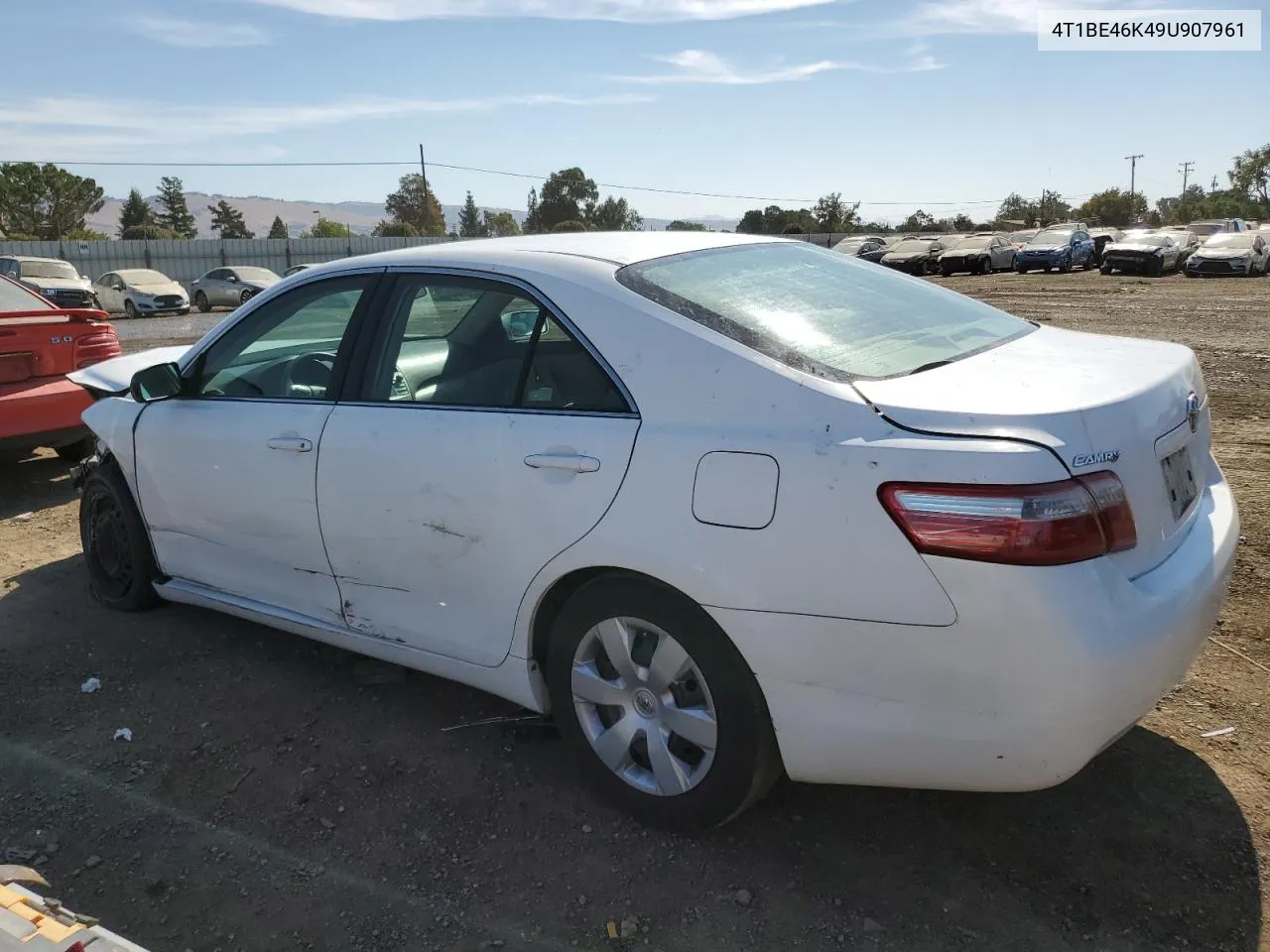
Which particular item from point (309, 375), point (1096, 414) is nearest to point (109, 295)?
point (309, 375)

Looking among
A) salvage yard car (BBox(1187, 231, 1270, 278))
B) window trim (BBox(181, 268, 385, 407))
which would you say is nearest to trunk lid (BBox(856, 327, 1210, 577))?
window trim (BBox(181, 268, 385, 407))

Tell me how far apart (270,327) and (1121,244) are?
3223 centimetres

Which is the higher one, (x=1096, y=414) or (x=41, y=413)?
(x=1096, y=414)

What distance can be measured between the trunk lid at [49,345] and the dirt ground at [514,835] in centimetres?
309

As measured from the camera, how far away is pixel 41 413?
6176mm

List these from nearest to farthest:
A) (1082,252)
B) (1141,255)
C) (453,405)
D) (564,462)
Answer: (564,462)
(453,405)
(1141,255)
(1082,252)

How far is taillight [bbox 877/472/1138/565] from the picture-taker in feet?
6.88

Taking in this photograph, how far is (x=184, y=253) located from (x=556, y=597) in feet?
130

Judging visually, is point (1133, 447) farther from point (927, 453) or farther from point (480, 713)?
point (480, 713)

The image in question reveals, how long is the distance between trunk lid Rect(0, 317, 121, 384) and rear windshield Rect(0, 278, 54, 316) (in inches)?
9.9

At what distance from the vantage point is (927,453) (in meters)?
2.16

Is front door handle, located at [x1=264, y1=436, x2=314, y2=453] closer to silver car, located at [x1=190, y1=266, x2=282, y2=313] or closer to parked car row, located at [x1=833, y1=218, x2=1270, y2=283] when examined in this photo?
silver car, located at [x1=190, y1=266, x2=282, y2=313]

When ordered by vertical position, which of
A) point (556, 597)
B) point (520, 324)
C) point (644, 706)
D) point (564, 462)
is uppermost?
point (520, 324)

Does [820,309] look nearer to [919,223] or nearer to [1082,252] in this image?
[1082,252]
